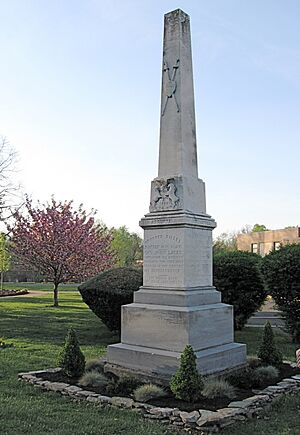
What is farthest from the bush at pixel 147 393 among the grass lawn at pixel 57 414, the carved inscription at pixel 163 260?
the carved inscription at pixel 163 260

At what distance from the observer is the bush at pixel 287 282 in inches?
473

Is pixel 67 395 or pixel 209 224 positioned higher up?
pixel 209 224

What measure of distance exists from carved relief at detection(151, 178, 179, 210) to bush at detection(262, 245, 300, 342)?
4994 millimetres

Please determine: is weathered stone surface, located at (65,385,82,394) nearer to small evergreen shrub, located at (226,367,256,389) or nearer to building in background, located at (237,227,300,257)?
small evergreen shrub, located at (226,367,256,389)

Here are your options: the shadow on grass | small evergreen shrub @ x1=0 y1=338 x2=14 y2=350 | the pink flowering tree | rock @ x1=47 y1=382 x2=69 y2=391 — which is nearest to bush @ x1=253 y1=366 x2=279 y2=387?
rock @ x1=47 y1=382 x2=69 y2=391

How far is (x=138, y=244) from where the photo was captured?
2562 inches

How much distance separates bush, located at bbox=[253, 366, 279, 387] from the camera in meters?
7.43

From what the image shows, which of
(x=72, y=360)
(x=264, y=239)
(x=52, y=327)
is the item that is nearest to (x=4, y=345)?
(x=52, y=327)

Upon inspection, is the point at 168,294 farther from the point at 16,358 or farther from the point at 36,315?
the point at 36,315

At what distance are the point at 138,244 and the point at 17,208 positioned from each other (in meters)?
38.3

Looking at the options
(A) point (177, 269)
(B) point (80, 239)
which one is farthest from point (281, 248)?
(B) point (80, 239)

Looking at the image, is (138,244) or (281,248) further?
A: (138,244)

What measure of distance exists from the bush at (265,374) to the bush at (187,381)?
144cm

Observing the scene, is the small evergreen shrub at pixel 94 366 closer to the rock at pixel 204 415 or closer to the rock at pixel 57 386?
the rock at pixel 57 386
